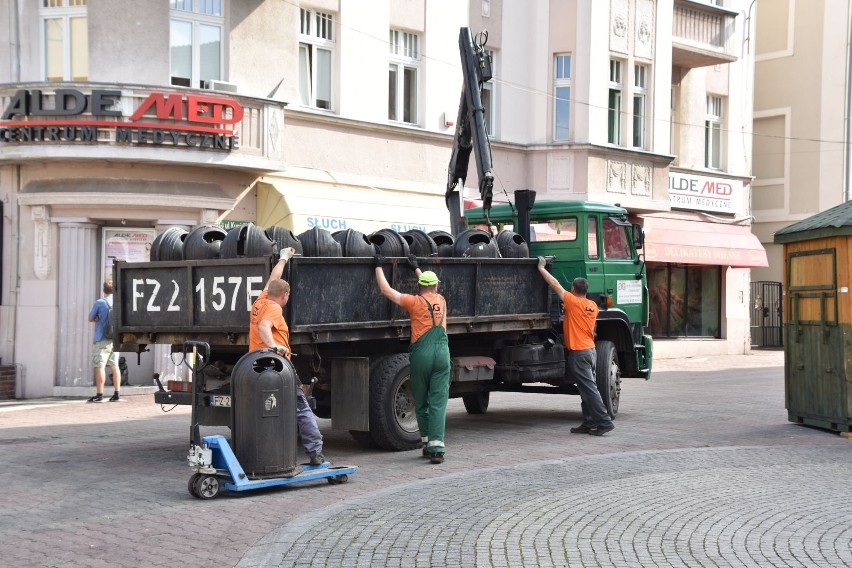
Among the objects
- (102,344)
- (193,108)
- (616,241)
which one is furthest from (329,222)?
(616,241)

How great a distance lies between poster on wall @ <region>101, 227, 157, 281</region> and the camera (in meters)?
19.2

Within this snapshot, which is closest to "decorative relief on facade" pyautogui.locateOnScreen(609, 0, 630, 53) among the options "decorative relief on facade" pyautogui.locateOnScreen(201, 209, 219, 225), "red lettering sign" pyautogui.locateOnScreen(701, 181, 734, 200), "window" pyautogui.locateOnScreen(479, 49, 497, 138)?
"window" pyautogui.locateOnScreen(479, 49, 497, 138)

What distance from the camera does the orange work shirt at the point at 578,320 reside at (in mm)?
12672

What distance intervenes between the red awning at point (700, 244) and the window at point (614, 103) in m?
2.55

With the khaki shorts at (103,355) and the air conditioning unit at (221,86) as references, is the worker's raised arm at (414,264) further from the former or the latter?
the air conditioning unit at (221,86)

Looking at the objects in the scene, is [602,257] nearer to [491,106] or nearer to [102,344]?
[102,344]

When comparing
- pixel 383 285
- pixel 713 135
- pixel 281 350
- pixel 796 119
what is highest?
pixel 796 119

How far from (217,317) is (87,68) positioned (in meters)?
9.79

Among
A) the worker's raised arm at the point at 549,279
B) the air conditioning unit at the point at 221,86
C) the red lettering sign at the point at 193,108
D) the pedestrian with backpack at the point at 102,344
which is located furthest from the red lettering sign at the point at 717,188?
the worker's raised arm at the point at 549,279

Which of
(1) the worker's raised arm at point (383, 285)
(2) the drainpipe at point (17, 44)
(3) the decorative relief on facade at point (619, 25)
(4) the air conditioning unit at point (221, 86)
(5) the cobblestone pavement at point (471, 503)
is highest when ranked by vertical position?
(3) the decorative relief on facade at point (619, 25)

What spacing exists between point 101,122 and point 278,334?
31.8 feet

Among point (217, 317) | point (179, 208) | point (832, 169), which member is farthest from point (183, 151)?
point (832, 169)

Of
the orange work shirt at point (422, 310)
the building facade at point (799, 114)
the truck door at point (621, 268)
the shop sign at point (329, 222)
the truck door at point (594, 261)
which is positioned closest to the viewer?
the orange work shirt at point (422, 310)

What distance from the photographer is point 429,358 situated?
10.5 meters
